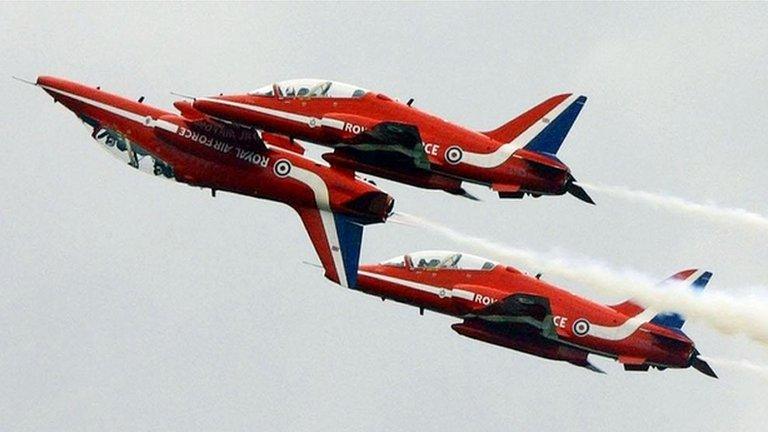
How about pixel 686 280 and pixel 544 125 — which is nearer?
pixel 544 125

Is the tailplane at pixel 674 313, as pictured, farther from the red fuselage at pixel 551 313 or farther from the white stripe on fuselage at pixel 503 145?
the white stripe on fuselage at pixel 503 145

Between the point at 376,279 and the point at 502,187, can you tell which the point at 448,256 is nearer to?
the point at 376,279

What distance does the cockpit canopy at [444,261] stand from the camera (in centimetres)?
9550

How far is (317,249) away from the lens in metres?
89.9

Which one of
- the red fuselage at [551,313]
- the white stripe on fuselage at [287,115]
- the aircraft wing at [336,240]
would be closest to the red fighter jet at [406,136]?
the white stripe on fuselage at [287,115]

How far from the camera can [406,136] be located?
285ft

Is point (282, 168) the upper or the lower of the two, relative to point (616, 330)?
upper

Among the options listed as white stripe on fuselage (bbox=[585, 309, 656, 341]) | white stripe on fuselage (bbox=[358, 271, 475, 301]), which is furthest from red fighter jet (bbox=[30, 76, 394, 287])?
white stripe on fuselage (bbox=[585, 309, 656, 341])

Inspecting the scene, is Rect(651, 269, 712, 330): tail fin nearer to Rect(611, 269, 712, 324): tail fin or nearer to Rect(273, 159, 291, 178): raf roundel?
Rect(611, 269, 712, 324): tail fin

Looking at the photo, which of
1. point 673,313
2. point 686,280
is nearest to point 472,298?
point 673,313

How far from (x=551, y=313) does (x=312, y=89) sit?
11.5 metres

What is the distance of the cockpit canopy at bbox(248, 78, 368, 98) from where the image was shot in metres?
88.6

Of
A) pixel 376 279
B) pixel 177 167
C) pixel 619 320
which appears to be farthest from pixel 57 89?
pixel 619 320

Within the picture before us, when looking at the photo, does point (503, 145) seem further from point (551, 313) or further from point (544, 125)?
point (551, 313)
